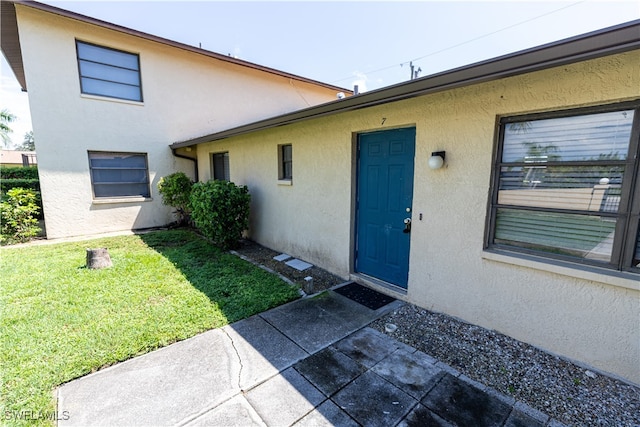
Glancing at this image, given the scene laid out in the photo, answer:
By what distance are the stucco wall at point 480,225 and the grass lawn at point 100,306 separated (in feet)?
6.35

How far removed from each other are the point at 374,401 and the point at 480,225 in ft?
6.89

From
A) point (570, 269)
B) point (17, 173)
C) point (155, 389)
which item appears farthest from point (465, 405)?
point (17, 173)

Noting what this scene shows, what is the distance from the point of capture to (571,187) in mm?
2590

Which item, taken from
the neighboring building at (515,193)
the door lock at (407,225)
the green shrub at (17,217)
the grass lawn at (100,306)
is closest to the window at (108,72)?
the green shrub at (17,217)

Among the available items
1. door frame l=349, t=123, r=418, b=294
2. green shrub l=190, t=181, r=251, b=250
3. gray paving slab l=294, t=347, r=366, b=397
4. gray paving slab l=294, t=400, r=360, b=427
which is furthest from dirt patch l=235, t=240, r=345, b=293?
gray paving slab l=294, t=400, r=360, b=427

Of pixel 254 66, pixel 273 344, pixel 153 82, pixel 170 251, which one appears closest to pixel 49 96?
pixel 153 82

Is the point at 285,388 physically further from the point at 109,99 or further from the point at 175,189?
the point at 109,99

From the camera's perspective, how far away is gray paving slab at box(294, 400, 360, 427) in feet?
6.51

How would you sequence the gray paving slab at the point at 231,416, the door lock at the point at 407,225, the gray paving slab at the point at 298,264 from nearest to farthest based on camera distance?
the gray paving slab at the point at 231,416
the door lock at the point at 407,225
the gray paving slab at the point at 298,264

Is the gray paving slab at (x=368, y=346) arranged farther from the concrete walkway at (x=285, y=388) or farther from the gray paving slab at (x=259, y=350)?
the gray paving slab at (x=259, y=350)

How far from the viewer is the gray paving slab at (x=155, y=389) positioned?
2.05m

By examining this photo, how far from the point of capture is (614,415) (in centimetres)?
207

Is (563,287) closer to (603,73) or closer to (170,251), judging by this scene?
(603,73)

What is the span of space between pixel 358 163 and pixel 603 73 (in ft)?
8.99
